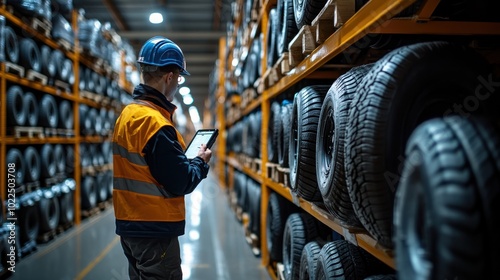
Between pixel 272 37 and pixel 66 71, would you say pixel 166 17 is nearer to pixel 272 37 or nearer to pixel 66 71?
pixel 66 71

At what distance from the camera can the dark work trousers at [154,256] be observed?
281 centimetres

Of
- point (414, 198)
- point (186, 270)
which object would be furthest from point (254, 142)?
point (414, 198)

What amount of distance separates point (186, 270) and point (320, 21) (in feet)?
11.7

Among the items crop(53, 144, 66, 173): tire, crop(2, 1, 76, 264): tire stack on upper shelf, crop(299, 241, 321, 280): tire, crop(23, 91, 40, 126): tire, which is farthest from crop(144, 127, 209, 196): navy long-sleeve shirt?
crop(53, 144, 66, 173): tire

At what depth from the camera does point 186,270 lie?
5418 millimetres

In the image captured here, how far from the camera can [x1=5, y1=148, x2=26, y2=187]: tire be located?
6.03m

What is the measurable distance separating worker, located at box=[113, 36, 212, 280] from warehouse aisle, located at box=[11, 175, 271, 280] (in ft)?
7.84

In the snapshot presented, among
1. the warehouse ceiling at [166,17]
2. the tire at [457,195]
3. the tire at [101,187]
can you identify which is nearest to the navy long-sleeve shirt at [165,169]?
the tire at [457,195]

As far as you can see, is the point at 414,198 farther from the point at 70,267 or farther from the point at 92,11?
the point at 92,11

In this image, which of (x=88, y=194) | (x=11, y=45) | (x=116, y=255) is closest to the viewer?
(x=11, y=45)

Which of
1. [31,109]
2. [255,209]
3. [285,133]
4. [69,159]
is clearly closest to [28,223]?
[31,109]

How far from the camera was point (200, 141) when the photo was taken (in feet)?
10.5

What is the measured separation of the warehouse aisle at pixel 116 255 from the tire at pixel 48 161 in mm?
1018

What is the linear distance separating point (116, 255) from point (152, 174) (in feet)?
12.5
